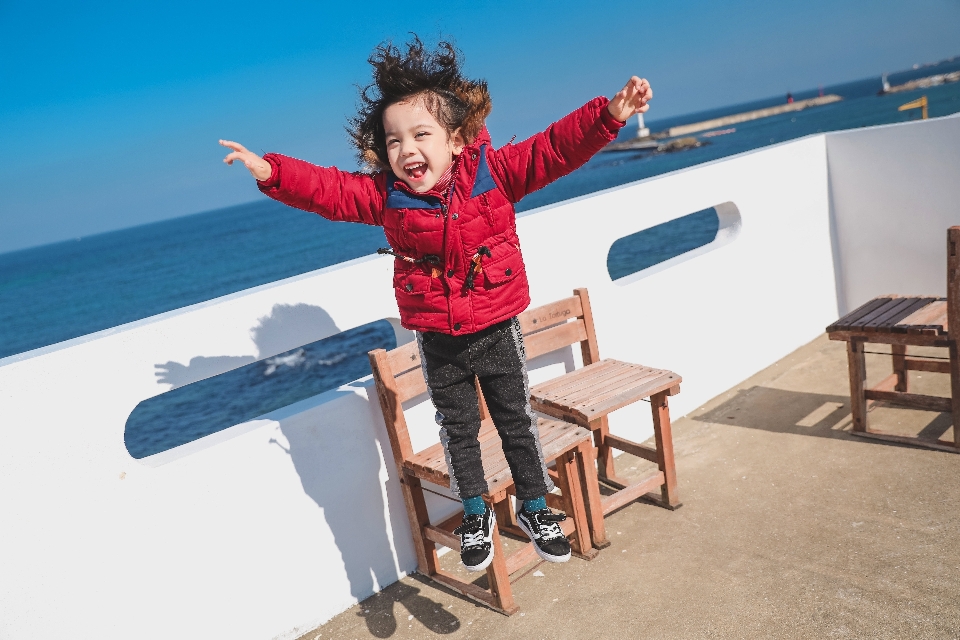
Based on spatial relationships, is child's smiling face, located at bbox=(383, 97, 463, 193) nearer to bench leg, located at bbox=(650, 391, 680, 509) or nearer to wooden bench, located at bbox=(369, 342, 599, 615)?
wooden bench, located at bbox=(369, 342, 599, 615)

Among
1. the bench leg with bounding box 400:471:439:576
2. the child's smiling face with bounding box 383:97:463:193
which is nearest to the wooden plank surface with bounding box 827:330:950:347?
the bench leg with bounding box 400:471:439:576

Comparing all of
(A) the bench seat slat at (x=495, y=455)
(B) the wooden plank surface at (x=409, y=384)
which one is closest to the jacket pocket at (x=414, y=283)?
(B) the wooden plank surface at (x=409, y=384)

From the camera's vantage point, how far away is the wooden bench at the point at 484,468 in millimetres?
3076

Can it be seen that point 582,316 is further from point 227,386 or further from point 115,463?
point 227,386

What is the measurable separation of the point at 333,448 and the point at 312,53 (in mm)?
123027

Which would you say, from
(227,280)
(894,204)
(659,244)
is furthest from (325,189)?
(227,280)

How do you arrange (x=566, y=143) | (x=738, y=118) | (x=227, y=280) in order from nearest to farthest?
(x=566, y=143), (x=227, y=280), (x=738, y=118)

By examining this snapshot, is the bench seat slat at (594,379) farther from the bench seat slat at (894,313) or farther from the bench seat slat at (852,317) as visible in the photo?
the bench seat slat at (894,313)

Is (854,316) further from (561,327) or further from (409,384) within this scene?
(409,384)

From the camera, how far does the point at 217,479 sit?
2.95m

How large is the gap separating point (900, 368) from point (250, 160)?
3953mm

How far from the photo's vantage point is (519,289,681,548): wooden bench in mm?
3414

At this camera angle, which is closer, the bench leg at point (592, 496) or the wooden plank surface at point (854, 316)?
the bench leg at point (592, 496)

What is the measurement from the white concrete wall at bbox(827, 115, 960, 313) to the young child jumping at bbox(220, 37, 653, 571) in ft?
12.6
